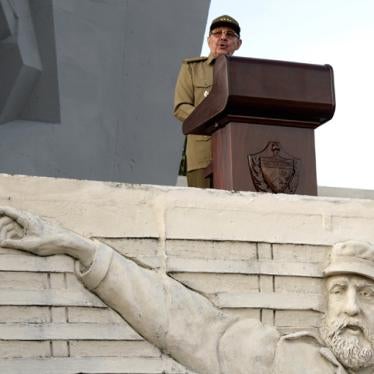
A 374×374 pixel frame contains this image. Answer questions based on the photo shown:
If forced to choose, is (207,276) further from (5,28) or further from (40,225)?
(5,28)

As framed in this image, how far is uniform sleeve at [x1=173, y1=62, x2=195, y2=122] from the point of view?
199 inches

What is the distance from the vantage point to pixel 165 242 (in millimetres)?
4180

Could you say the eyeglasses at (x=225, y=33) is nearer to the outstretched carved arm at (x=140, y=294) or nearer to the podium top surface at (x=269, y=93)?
the podium top surface at (x=269, y=93)

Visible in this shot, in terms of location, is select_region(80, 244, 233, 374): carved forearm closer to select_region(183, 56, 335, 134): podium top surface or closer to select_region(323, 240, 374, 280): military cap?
select_region(323, 240, 374, 280): military cap

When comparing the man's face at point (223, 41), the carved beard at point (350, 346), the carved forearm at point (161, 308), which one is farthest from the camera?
the man's face at point (223, 41)

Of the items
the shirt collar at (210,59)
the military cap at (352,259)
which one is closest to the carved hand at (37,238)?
the military cap at (352,259)

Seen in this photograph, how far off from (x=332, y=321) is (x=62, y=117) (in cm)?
324

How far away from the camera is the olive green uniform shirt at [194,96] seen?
16.4 feet

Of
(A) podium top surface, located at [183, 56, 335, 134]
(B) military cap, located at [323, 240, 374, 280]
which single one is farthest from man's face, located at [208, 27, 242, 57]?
(B) military cap, located at [323, 240, 374, 280]

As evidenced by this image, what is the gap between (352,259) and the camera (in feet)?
14.2

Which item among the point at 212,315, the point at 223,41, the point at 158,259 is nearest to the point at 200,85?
the point at 223,41

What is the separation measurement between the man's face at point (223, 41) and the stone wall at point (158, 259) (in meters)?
1.06

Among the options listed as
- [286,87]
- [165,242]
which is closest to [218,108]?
[286,87]

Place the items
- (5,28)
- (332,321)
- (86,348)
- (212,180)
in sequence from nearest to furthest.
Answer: (86,348), (332,321), (212,180), (5,28)
